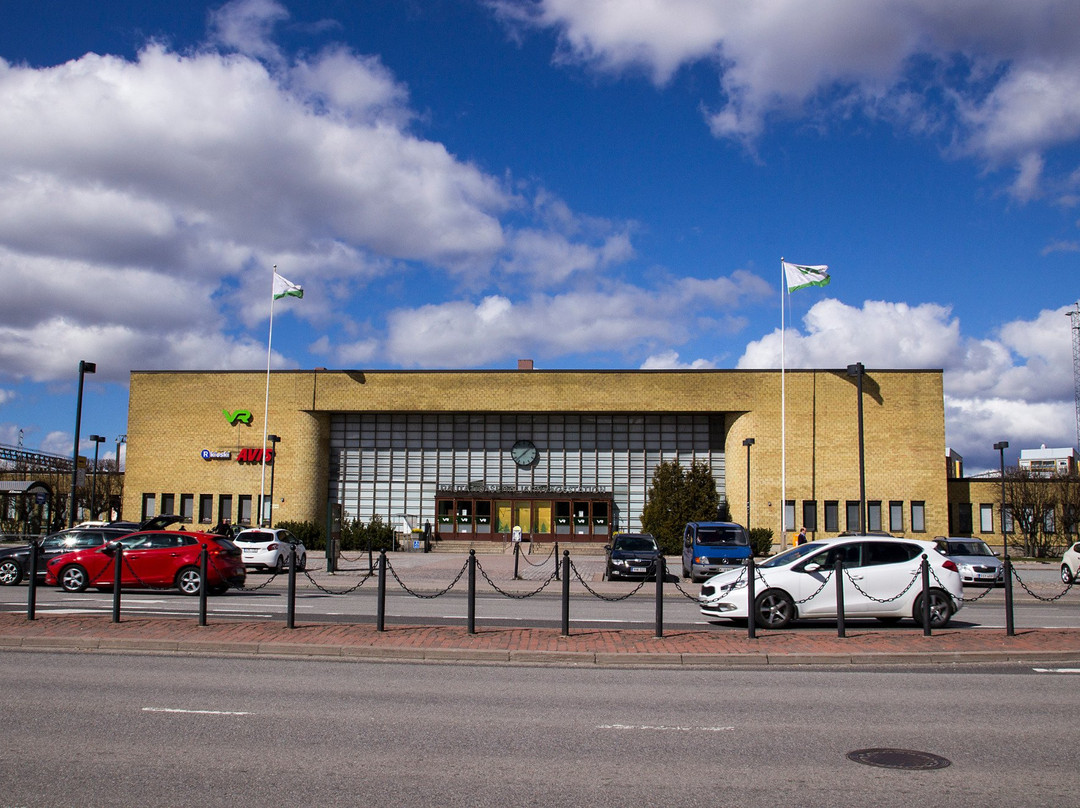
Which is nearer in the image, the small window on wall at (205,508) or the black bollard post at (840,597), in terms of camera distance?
the black bollard post at (840,597)

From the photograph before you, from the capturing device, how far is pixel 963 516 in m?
53.9

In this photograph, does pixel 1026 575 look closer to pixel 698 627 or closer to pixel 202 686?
pixel 698 627

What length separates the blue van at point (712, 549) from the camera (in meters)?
26.4

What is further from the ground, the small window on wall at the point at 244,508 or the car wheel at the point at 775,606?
the small window on wall at the point at 244,508

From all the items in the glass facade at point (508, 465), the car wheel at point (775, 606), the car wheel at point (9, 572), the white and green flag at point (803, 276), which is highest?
the white and green flag at point (803, 276)

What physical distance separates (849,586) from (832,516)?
3815cm

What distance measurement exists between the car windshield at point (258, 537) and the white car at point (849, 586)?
787 inches

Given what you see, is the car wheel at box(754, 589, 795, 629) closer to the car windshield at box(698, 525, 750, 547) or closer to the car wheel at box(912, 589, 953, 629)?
the car wheel at box(912, 589, 953, 629)

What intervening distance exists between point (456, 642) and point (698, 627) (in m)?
4.82

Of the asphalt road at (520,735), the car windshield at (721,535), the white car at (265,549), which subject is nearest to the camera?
the asphalt road at (520,735)

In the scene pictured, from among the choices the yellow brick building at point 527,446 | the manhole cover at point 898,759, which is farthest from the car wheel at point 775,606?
the yellow brick building at point 527,446

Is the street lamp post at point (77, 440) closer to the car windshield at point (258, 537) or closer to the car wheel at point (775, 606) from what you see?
the car windshield at point (258, 537)

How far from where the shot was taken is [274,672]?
35.0 feet

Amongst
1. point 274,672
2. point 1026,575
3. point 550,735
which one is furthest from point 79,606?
point 1026,575
